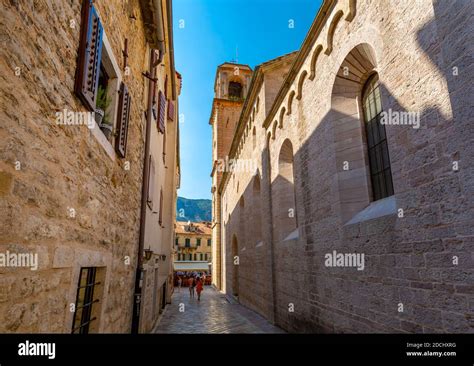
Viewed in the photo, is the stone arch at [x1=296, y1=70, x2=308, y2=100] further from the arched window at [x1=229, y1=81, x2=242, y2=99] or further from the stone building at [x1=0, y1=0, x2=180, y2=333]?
Result: the arched window at [x1=229, y1=81, x2=242, y2=99]

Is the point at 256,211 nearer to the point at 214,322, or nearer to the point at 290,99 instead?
the point at 214,322

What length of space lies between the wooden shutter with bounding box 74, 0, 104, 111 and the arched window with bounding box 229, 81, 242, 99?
28.8 m

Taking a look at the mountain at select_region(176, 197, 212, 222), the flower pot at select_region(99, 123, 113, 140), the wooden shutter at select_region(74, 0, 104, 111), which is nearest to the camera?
the wooden shutter at select_region(74, 0, 104, 111)

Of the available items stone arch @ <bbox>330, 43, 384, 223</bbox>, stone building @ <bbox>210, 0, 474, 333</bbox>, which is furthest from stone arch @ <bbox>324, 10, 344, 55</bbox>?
stone arch @ <bbox>330, 43, 384, 223</bbox>

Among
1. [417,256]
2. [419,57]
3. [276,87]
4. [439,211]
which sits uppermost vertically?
[276,87]

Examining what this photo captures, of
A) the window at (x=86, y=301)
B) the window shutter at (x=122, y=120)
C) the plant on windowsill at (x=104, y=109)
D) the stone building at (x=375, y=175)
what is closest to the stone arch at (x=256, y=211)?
the stone building at (x=375, y=175)

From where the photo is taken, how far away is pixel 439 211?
11.9 ft

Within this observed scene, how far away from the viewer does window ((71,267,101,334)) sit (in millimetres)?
3302

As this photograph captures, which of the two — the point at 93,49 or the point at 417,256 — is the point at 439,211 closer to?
the point at 417,256

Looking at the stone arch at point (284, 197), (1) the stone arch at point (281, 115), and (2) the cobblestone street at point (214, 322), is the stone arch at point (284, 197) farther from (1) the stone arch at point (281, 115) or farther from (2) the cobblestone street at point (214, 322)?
(2) the cobblestone street at point (214, 322)

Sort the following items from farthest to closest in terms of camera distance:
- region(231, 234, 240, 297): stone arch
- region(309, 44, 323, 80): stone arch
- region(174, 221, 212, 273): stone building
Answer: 1. region(174, 221, 212, 273): stone building
2. region(231, 234, 240, 297): stone arch
3. region(309, 44, 323, 80): stone arch

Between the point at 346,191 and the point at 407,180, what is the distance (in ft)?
6.15

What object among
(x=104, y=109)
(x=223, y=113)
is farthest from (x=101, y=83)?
(x=223, y=113)
